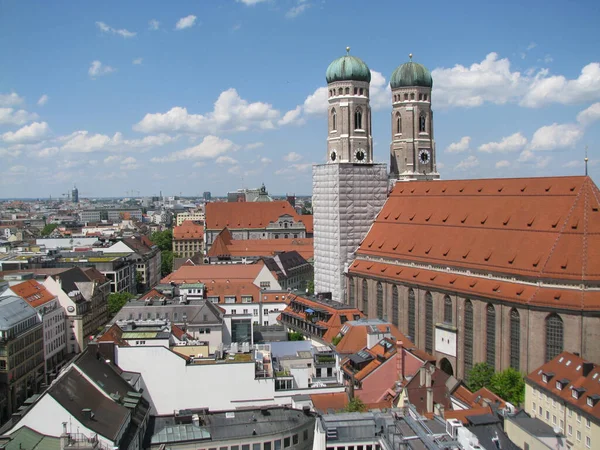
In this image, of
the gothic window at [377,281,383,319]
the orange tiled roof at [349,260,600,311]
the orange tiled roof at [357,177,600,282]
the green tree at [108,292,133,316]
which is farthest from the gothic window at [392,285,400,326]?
the green tree at [108,292,133,316]

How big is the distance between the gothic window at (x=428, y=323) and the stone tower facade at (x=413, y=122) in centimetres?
2795

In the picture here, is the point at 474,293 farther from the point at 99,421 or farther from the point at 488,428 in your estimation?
the point at 99,421

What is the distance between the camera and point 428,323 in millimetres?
73062

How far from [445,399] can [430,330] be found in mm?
21970

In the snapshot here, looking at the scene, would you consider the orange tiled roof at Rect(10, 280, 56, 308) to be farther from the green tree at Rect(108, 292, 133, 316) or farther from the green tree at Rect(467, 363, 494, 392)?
the green tree at Rect(467, 363, 494, 392)

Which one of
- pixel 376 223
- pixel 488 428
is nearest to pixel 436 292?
pixel 376 223

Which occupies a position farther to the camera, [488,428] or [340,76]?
[340,76]

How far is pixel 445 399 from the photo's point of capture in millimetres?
50812

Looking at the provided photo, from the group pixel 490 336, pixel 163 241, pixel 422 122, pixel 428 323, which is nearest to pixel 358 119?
pixel 422 122

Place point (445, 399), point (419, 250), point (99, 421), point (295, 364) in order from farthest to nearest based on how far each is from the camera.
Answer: point (419, 250) → point (295, 364) → point (445, 399) → point (99, 421)

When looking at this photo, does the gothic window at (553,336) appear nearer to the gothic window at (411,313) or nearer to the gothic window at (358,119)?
the gothic window at (411,313)

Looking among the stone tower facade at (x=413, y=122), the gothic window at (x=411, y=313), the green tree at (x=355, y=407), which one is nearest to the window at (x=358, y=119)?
the stone tower facade at (x=413, y=122)

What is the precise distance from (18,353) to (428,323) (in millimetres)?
41983

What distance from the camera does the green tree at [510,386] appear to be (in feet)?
184
